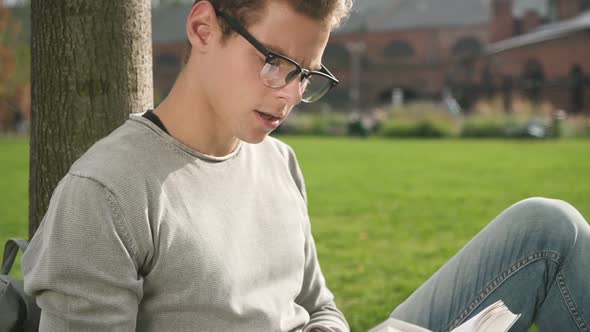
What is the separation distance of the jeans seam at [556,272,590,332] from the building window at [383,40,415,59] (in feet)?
164

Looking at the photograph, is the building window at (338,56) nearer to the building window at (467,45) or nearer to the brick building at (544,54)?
the building window at (467,45)

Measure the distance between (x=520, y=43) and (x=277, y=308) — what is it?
40.7 meters

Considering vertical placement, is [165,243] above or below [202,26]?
below

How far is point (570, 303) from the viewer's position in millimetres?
2145

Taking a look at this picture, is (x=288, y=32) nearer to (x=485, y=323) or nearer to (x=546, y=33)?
(x=485, y=323)

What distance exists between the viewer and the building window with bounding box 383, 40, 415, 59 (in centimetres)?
5106

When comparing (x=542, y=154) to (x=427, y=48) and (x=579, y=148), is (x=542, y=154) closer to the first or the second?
(x=579, y=148)

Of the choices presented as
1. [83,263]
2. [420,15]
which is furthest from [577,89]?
[83,263]

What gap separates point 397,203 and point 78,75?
6554mm

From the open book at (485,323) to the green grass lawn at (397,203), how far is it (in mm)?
2076

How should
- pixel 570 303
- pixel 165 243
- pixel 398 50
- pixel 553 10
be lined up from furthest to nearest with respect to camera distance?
pixel 398 50 → pixel 553 10 → pixel 570 303 → pixel 165 243

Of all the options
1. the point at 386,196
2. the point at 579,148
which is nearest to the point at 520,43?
the point at 579,148

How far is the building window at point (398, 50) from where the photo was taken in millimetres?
51062

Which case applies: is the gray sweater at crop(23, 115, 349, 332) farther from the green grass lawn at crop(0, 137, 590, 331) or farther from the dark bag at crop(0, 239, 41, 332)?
the green grass lawn at crop(0, 137, 590, 331)
